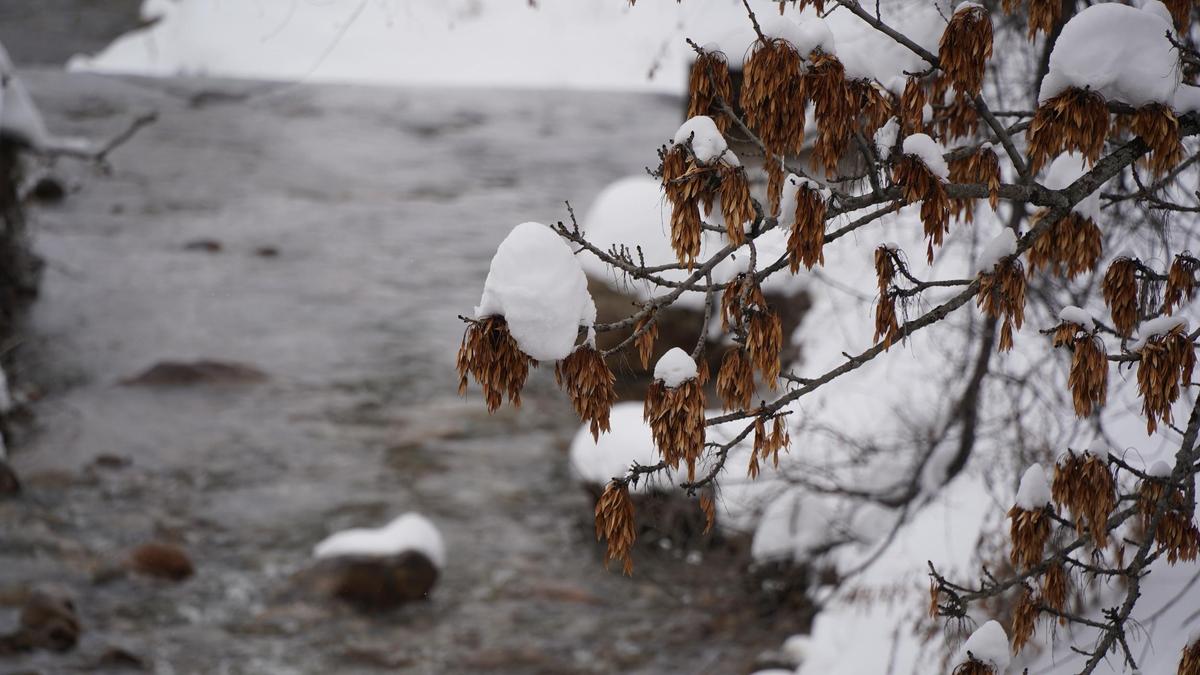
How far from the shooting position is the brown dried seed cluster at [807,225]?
234cm

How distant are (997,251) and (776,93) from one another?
2.10 feet

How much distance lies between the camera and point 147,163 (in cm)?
1641

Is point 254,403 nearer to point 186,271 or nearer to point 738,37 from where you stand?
point 186,271

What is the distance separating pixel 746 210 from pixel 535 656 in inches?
186

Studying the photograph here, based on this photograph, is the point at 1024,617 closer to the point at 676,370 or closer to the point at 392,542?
the point at 676,370

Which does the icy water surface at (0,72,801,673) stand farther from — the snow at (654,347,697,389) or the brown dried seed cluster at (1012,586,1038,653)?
the snow at (654,347,697,389)

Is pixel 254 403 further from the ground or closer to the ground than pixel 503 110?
closer to the ground

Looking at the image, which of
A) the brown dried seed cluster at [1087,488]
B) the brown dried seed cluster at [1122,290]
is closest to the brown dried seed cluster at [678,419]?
the brown dried seed cluster at [1087,488]

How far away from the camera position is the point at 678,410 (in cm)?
240

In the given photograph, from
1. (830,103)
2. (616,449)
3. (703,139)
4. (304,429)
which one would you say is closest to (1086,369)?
(830,103)

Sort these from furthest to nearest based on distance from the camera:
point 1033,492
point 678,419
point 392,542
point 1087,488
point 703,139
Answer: point 392,542, point 1033,492, point 1087,488, point 678,419, point 703,139

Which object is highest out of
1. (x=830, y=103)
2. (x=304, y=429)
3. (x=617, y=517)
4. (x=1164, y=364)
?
(x=304, y=429)

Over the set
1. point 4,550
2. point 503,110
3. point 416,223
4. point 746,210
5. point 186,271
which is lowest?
point 4,550

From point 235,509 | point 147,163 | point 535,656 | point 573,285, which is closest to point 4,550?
point 235,509
